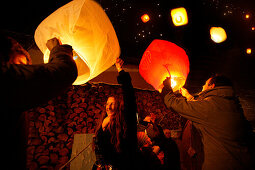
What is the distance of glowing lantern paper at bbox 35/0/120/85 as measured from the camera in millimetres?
1210

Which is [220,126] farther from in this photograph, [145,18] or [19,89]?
[145,18]

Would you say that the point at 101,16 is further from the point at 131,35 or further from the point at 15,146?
the point at 131,35

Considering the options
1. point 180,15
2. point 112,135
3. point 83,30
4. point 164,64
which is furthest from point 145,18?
point 83,30

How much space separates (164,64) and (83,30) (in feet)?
4.19

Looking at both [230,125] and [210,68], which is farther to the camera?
[210,68]

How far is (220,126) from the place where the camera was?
1801 millimetres

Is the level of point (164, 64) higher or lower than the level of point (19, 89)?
higher

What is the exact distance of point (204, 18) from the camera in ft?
30.0

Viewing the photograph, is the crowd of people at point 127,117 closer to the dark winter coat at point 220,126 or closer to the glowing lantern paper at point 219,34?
the dark winter coat at point 220,126

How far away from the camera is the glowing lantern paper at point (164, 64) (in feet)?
6.81

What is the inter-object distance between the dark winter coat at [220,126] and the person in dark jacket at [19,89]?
1.53m

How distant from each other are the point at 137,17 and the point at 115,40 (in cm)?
769

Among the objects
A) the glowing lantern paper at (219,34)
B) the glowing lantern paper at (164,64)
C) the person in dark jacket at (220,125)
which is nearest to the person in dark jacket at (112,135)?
the glowing lantern paper at (164,64)

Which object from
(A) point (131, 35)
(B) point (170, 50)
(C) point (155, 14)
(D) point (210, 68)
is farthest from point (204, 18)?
(B) point (170, 50)
